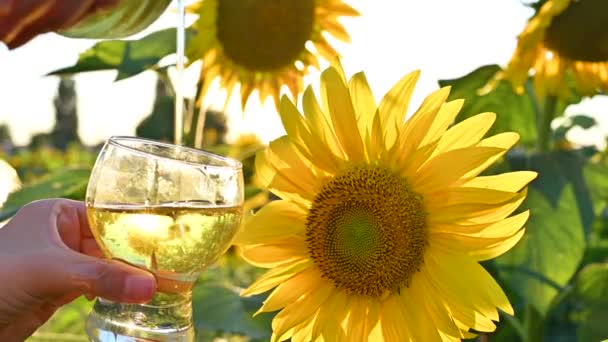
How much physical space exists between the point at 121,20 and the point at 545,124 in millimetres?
661

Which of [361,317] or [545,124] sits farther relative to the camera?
[545,124]

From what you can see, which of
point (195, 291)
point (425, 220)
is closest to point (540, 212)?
point (425, 220)

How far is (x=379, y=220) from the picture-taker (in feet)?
2.96

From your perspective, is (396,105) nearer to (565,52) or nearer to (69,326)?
(565,52)

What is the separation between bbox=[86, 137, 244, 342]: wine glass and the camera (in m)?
0.80

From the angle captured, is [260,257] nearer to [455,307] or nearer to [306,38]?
[455,307]

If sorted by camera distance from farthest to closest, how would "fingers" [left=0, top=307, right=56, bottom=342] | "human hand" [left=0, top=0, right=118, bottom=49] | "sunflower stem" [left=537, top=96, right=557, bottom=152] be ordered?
"sunflower stem" [left=537, top=96, right=557, bottom=152], "fingers" [left=0, top=307, right=56, bottom=342], "human hand" [left=0, top=0, right=118, bottom=49]

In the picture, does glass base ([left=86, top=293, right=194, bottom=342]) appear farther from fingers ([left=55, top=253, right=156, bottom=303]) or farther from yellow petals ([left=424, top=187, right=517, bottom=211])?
yellow petals ([left=424, top=187, right=517, bottom=211])

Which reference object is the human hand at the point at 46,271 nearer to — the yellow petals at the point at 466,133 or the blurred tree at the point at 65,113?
the yellow petals at the point at 466,133

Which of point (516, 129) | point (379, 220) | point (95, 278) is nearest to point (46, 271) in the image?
point (95, 278)

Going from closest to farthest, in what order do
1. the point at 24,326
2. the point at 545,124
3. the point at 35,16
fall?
1. the point at 35,16
2. the point at 24,326
3. the point at 545,124

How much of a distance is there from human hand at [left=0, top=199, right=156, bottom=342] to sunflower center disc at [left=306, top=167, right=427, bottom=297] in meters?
0.20

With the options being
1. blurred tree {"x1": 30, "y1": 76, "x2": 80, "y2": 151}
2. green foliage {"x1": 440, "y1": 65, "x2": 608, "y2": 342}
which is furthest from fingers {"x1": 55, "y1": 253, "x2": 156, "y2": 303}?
blurred tree {"x1": 30, "y1": 76, "x2": 80, "y2": 151}

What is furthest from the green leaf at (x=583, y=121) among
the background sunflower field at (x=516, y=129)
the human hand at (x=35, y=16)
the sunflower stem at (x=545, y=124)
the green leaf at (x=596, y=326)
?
the human hand at (x=35, y=16)
